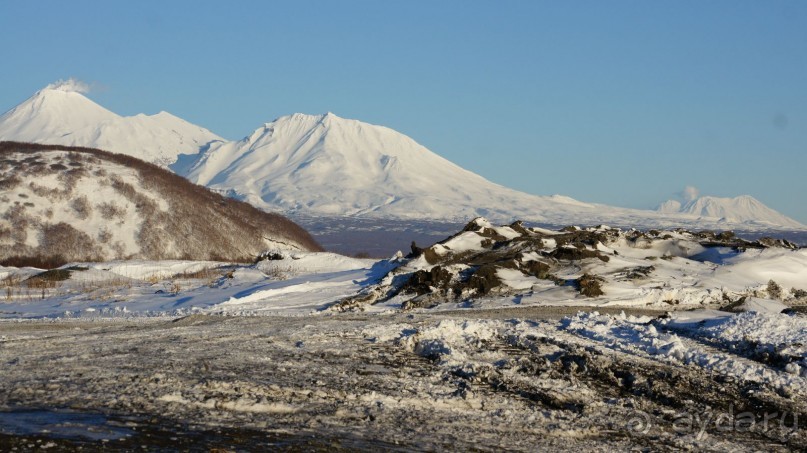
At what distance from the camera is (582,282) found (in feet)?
87.9

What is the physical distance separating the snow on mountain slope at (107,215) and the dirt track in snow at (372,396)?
1465 inches

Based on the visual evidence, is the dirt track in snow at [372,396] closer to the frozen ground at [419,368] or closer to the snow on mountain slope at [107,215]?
the frozen ground at [419,368]

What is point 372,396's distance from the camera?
11.9 m

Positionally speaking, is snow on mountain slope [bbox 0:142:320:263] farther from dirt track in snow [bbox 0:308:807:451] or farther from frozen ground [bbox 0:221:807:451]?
dirt track in snow [bbox 0:308:807:451]

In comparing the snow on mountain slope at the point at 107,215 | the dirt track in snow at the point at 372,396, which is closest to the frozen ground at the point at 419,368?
the dirt track in snow at the point at 372,396

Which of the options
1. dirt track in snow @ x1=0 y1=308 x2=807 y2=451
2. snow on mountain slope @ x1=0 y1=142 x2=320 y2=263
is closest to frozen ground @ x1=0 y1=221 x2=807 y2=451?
dirt track in snow @ x1=0 y1=308 x2=807 y2=451

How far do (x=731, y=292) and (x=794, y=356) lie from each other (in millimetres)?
12612

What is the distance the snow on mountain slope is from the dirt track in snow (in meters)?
37.2

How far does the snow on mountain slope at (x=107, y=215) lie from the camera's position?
5253 centimetres

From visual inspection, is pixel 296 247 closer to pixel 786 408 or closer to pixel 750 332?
pixel 750 332

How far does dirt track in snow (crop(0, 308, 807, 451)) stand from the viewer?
1005 cm

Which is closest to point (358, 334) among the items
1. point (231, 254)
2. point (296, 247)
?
point (231, 254)

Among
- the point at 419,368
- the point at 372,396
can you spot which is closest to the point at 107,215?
the point at 419,368

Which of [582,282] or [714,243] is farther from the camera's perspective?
[714,243]
